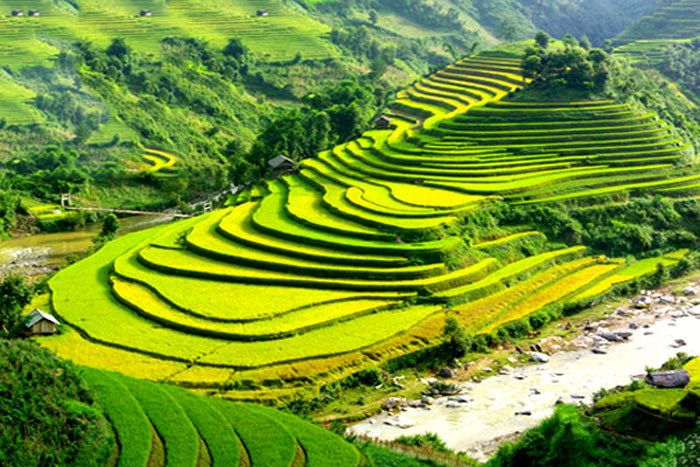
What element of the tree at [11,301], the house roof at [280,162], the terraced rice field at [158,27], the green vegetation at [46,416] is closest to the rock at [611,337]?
the green vegetation at [46,416]

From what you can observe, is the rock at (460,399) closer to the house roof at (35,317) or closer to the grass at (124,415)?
the grass at (124,415)

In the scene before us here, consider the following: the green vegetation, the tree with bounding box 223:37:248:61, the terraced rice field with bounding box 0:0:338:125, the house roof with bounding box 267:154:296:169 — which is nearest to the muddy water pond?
the house roof with bounding box 267:154:296:169

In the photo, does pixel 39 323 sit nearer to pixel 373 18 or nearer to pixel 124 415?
pixel 124 415

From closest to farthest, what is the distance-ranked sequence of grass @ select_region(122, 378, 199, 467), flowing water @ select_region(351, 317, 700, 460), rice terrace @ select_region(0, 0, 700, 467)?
grass @ select_region(122, 378, 199, 467), rice terrace @ select_region(0, 0, 700, 467), flowing water @ select_region(351, 317, 700, 460)

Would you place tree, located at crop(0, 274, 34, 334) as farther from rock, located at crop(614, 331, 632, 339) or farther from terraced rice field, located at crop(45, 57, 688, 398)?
rock, located at crop(614, 331, 632, 339)

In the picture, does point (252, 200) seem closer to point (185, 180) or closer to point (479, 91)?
point (185, 180)

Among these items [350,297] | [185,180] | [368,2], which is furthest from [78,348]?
[368,2]

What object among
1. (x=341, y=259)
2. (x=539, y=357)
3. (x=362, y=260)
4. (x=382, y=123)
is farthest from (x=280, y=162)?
(x=539, y=357)
